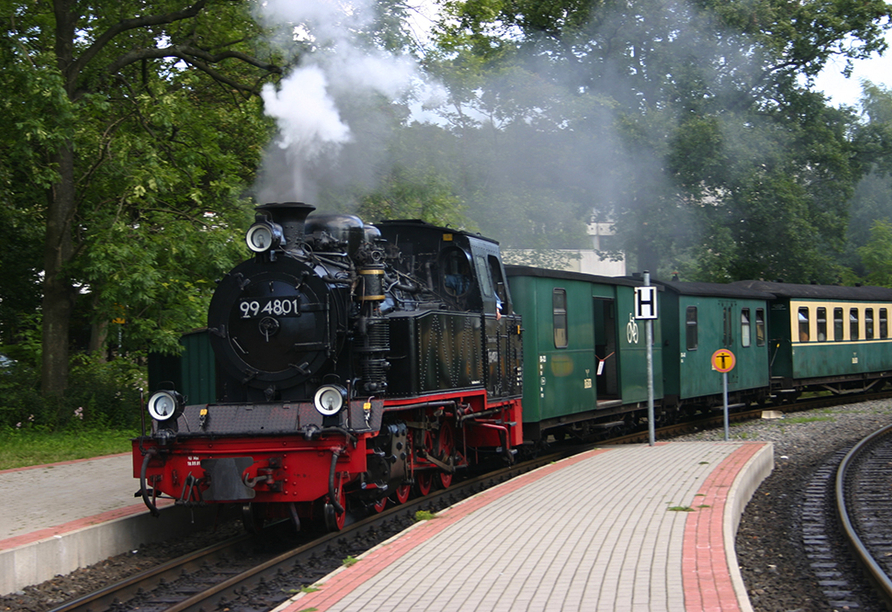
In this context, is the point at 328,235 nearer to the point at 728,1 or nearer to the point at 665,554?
the point at 665,554

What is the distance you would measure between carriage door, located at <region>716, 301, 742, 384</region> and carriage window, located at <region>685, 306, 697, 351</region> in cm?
131

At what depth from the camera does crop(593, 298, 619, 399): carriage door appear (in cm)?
1451

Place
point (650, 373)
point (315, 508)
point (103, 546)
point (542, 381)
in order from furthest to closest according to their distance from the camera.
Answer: point (650, 373) → point (542, 381) → point (315, 508) → point (103, 546)

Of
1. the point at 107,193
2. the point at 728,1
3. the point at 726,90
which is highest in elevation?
the point at 728,1

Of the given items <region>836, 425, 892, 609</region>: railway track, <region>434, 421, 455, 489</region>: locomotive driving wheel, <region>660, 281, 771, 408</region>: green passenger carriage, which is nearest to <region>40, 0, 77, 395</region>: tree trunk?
<region>434, 421, 455, 489</region>: locomotive driving wheel

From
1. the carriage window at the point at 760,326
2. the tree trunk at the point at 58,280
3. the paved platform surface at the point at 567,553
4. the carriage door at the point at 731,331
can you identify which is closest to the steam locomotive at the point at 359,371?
the paved platform surface at the point at 567,553

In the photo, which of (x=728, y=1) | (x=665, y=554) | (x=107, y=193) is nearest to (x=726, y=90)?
(x=728, y=1)

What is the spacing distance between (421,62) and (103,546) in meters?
10.6

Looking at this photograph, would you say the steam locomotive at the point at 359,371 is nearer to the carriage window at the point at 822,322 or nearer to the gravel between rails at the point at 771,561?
the gravel between rails at the point at 771,561

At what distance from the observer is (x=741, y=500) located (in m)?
8.88

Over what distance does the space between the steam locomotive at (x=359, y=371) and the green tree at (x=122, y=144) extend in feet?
5.41

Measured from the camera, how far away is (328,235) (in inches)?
326

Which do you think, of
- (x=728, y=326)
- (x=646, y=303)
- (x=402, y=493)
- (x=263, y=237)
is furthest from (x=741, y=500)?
(x=728, y=326)

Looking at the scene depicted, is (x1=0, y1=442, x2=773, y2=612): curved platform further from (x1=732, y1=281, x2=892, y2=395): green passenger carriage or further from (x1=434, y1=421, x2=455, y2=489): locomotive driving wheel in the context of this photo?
(x1=732, y1=281, x2=892, y2=395): green passenger carriage
